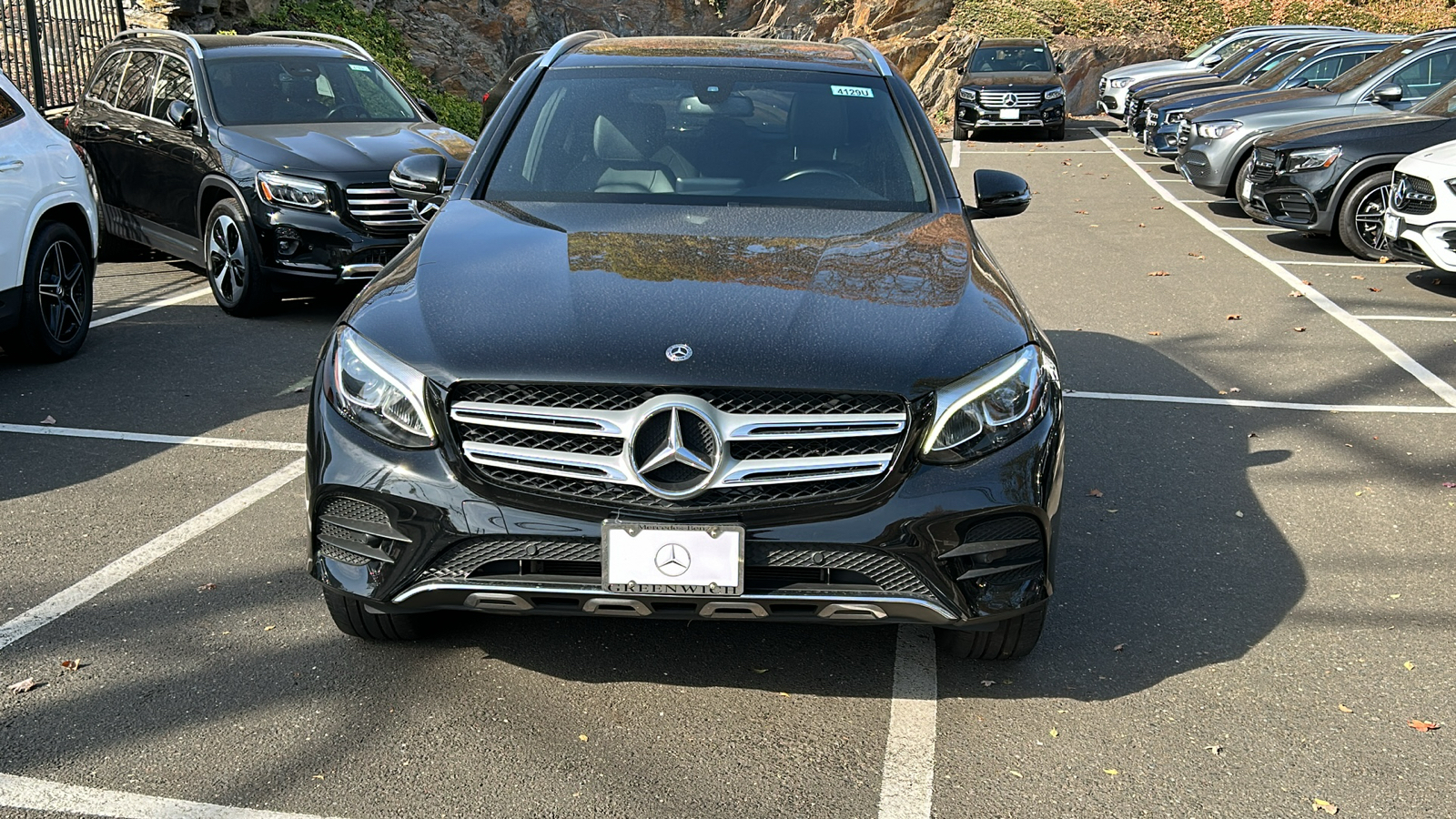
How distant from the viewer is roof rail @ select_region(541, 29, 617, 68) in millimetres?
5376

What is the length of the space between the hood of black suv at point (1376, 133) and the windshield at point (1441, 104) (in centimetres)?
10

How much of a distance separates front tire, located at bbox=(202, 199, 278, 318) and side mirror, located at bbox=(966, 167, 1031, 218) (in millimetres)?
5248

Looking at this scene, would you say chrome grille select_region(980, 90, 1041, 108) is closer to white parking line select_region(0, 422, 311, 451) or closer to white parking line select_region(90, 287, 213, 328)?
white parking line select_region(90, 287, 213, 328)

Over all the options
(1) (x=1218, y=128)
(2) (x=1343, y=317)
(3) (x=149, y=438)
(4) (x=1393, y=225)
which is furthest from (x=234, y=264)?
(1) (x=1218, y=128)

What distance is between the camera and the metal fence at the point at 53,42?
13586 mm

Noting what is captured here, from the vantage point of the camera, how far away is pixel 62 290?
7508 millimetres

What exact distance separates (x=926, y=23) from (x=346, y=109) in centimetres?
2772

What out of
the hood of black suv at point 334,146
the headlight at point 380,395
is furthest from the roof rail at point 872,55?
the hood of black suv at point 334,146

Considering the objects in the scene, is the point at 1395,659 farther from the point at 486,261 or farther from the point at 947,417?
the point at 486,261

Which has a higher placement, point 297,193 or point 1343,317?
point 297,193

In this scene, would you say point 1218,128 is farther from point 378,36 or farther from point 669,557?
point 378,36

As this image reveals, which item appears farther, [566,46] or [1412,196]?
[1412,196]

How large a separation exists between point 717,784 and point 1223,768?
4.30 ft

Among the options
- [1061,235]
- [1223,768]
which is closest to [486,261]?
[1223,768]
